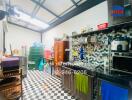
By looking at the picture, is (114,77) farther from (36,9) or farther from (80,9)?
(36,9)

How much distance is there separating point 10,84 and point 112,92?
2238mm

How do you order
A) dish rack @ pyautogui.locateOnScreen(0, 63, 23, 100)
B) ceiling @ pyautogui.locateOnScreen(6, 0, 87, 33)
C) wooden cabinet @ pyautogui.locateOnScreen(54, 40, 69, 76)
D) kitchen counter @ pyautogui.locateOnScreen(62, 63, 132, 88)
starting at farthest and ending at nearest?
wooden cabinet @ pyautogui.locateOnScreen(54, 40, 69, 76)
ceiling @ pyautogui.locateOnScreen(6, 0, 87, 33)
dish rack @ pyautogui.locateOnScreen(0, 63, 23, 100)
kitchen counter @ pyautogui.locateOnScreen(62, 63, 132, 88)

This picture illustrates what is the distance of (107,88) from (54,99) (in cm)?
185

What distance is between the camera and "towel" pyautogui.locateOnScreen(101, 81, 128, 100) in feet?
7.80

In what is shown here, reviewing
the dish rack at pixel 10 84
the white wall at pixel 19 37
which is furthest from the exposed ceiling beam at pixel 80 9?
the white wall at pixel 19 37

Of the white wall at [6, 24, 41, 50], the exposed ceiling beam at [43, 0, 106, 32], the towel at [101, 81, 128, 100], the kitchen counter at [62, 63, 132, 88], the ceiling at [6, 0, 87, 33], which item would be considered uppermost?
the ceiling at [6, 0, 87, 33]

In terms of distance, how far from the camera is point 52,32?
30.3ft

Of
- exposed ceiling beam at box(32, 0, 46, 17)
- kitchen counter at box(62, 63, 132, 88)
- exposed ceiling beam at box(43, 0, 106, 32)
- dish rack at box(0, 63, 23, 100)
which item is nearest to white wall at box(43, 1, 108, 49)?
exposed ceiling beam at box(43, 0, 106, 32)

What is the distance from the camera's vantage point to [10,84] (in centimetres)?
299

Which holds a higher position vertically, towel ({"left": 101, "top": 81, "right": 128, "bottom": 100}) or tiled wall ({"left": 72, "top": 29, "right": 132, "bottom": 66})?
tiled wall ({"left": 72, "top": 29, "right": 132, "bottom": 66})

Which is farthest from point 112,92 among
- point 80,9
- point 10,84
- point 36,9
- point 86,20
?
point 36,9

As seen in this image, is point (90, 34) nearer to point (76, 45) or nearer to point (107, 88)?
point (76, 45)

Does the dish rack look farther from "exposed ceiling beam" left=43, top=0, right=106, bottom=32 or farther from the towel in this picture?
"exposed ceiling beam" left=43, top=0, right=106, bottom=32

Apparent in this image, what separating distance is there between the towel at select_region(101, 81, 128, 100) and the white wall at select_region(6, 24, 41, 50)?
29.3ft
